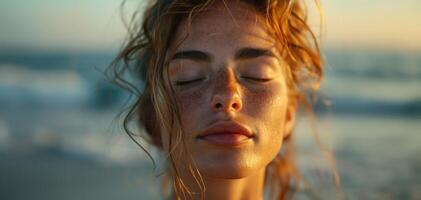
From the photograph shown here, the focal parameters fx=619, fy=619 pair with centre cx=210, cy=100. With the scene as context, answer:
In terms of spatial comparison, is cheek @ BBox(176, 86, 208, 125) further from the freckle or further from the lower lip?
the lower lip

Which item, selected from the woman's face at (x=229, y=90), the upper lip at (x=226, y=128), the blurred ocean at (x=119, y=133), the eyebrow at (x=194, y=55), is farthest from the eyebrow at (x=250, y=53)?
the blurred ocean at (x=119, y=133)

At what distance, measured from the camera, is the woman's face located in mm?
2562

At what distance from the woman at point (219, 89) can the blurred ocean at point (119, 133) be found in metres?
0.80

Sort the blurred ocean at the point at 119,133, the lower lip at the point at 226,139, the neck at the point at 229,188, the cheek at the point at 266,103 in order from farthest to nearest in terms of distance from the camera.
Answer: the blurred ocean at the point at 119,133 → the neck at the point at 229,188 → the cheek at the point at 266,103 → the lower lip at the point at 226,139

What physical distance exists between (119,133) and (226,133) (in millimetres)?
3692

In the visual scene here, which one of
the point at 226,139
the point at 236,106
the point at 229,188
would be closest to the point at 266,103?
the point at 236,106

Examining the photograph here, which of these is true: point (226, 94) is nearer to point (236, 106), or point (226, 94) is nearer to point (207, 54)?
point (236, 106)

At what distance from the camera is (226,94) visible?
8.39 feet

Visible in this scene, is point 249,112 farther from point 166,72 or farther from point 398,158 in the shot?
point 398,158

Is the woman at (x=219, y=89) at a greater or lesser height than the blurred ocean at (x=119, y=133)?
greater

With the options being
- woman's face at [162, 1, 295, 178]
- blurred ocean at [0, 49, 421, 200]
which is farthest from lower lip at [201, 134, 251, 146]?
blurred ocean at [0, 49, 421, 200]

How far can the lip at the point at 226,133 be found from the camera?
254cm

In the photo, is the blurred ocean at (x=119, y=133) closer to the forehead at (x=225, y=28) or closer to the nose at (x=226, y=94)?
the forehead at (x=225, y=28)

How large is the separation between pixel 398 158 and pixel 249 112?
3831mm
